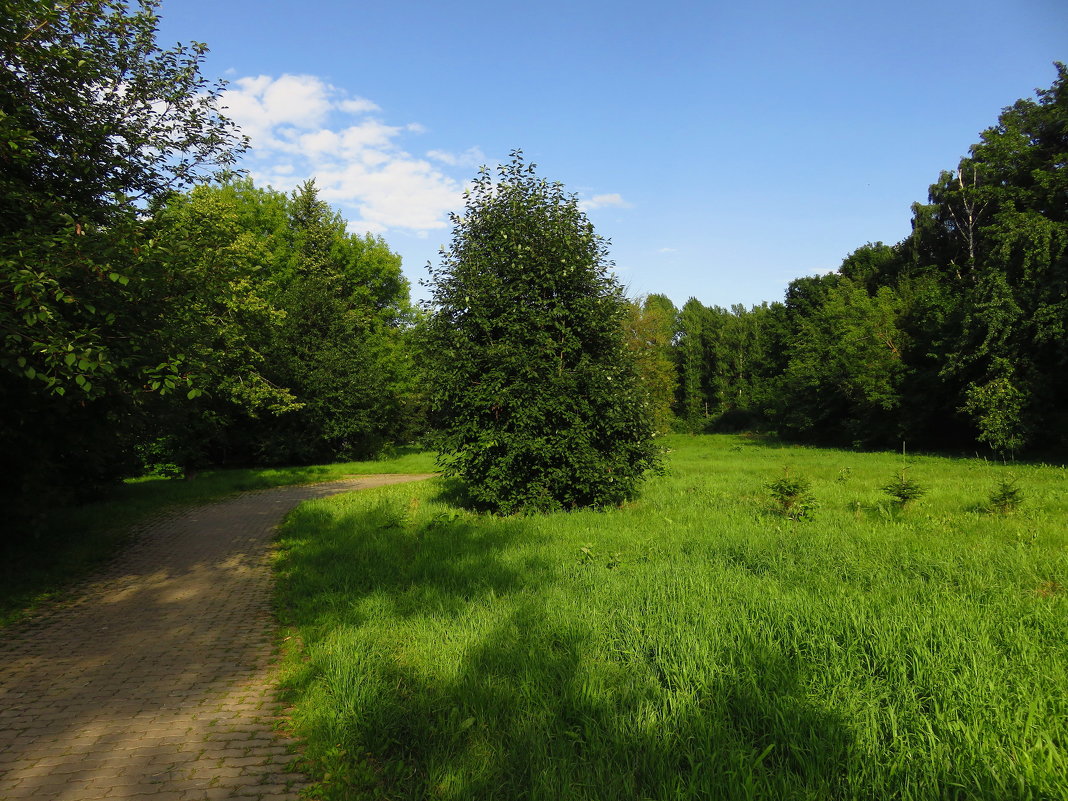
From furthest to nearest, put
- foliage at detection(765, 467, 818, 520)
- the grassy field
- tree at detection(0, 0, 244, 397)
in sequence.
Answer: foliage at detection(765, 467, 818, 520) < tree at detection(0, 0, 244, 397) < the grassy field

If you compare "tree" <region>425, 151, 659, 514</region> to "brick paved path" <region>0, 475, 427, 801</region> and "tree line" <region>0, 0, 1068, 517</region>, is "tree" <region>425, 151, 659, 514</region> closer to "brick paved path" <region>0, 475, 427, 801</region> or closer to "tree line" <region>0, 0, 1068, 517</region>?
"tree line" <region>0, 0, 1068, 517</region>

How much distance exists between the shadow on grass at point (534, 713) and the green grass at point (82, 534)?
4721mm

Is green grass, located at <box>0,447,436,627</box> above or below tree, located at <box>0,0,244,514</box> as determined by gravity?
below

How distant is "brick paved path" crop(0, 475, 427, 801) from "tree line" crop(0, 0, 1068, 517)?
2447mm

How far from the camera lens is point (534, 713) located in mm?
3488

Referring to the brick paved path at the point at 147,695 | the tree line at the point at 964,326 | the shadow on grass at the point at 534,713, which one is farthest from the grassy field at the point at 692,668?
the tree line at the point at 964,326

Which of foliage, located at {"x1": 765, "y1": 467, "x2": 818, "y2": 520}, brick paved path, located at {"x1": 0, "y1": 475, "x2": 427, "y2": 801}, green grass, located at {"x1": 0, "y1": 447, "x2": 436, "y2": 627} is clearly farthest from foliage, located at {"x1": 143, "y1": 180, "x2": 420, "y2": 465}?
foliage, located at {"x1": 765, "y1": 467, "x2": 818, "y2": 520}

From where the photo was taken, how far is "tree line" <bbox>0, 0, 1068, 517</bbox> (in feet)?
19.0

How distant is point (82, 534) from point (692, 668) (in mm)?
11483

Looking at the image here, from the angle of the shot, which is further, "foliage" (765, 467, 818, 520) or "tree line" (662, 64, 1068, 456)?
"tree line" (662, 64, 1068, 456)

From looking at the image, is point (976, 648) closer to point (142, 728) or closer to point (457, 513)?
point (142, 728)

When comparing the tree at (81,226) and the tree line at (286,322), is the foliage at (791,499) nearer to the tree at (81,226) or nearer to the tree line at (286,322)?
the tree line at (286,322)

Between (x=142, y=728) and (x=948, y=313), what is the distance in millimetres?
34643

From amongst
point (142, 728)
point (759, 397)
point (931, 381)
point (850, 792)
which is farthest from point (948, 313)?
point (142, 728)
